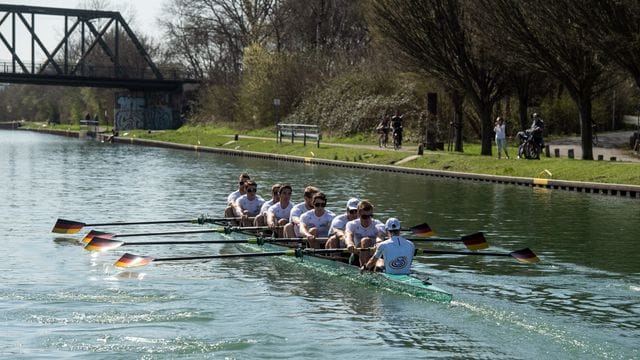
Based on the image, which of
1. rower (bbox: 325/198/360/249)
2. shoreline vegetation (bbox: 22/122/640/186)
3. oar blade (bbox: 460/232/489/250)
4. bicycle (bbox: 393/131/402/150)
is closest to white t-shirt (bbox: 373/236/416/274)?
rower (bbox: 325/198/360/249)

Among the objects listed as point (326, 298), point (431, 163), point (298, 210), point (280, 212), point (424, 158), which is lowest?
point (326, 298)

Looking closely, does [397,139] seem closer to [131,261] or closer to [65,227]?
[65,227]

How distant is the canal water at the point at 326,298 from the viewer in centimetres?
1723

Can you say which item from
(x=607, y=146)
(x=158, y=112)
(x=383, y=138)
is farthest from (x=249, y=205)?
(x=158, y=112)

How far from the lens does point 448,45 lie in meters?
53.6

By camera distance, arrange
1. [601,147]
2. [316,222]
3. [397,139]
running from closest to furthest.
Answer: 1. [316,222]
2. [601,147]
3. [397,139]

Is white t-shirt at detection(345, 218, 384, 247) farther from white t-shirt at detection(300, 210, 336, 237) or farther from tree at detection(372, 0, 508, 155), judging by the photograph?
tree at detection(372, 0, 508, 155)

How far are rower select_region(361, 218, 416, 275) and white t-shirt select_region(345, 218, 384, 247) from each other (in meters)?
1.51

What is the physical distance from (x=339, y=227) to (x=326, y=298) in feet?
8.93

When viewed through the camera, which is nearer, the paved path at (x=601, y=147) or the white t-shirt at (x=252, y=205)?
the white t-shirt at (x=252, y=205)

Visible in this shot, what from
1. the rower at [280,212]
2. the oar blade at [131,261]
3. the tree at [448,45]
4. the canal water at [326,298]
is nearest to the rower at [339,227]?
the canal water at [326,298]

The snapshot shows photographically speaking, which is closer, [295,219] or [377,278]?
[377,278]

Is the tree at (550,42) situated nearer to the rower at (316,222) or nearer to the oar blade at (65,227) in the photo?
the rower at (316,222)

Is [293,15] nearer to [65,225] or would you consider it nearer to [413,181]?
[413,181]
